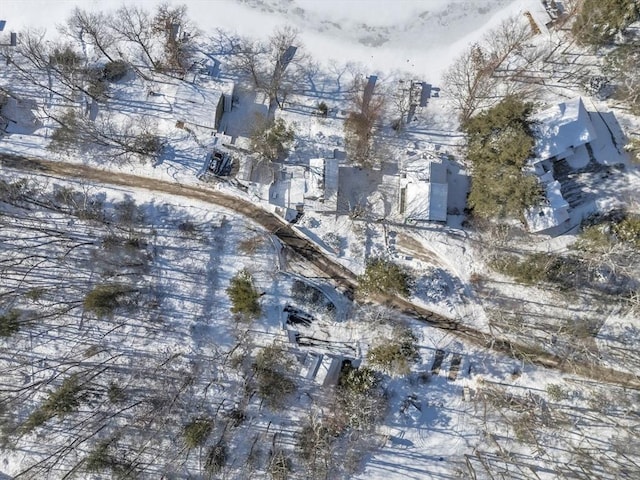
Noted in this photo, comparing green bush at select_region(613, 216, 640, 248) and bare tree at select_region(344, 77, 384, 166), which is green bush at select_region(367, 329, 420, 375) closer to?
bare tree at select_region(344, 77, 384, 166)

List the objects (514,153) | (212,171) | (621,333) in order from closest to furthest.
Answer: (514,153), (621,333), (212,171)

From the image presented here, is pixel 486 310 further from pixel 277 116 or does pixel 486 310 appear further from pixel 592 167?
pixel 277 116

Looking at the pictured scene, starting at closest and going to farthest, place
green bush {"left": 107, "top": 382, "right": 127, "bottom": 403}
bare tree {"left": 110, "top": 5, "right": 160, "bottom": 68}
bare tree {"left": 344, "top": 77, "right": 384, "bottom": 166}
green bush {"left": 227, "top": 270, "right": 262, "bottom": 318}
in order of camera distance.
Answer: green bush {"left": 227, "top": 270, "right": 262, "bottom": 318} → green bush {"left": 107, "top": 382, "right": 127, "bottom": 403} → bare tree {"left": 344, "top": 77, "right": 384, "bottom": 166} → bare tree {"left": 110, "top": 5, "right": 160, "bottom": 68}

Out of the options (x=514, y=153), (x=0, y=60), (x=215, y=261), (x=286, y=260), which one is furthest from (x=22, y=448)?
(x=514, y=153)

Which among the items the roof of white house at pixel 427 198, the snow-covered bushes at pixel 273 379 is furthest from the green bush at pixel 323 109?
the snow-covered bushes at pixel 273 379

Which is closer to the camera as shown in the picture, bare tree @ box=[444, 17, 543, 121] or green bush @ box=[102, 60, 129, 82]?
bare tree @ box=[444, 17, 543, 121]

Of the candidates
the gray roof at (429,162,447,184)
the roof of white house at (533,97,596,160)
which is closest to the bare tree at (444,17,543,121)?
the roof of white house at (533,97,596,160)

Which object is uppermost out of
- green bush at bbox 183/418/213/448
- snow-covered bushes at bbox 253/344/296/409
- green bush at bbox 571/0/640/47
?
green bush at bbox 571/0/640/47
